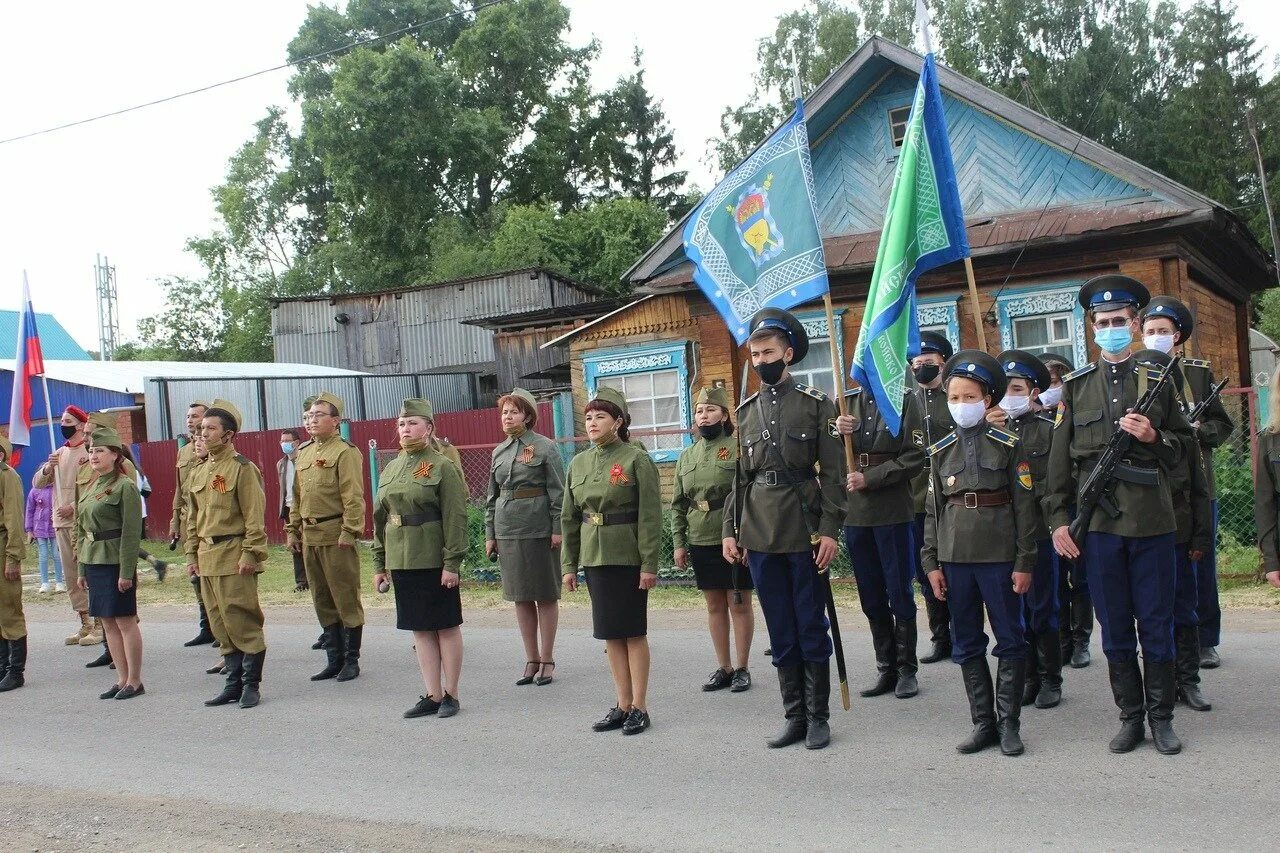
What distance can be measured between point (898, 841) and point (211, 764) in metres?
4.14

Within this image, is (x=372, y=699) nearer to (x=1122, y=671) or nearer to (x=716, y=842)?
(x=716, y=842)

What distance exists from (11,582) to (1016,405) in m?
8.10

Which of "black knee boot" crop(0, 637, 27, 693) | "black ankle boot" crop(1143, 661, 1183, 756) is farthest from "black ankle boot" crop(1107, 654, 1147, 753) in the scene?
"black knee boot" crop(0, 637, 27, 693)

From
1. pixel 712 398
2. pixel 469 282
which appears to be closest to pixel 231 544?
pixel 712 398

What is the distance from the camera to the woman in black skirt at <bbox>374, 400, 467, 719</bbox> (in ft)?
25.1

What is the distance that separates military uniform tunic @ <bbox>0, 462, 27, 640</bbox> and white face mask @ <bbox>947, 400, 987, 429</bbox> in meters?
7.71

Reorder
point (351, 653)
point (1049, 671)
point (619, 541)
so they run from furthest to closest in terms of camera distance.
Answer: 1. point (351, 653)
2. point (619, 541)
3. point (1049, 671)

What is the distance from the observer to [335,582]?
888 cm

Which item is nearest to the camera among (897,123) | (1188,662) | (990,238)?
(1188,662)

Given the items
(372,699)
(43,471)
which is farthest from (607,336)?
(372,699)

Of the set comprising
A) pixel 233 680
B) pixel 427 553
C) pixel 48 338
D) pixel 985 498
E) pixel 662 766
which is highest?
pixel 48 338

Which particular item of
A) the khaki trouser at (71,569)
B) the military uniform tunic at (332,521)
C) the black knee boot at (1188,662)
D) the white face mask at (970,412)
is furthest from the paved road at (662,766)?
the khaki trouser at (71,569)

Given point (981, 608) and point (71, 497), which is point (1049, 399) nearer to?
point (981, 608)

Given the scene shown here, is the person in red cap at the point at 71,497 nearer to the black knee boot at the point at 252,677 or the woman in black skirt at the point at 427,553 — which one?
the black knee boot at the point at 252,677
